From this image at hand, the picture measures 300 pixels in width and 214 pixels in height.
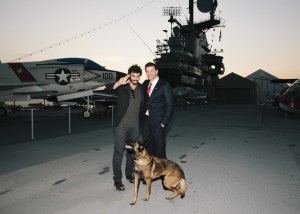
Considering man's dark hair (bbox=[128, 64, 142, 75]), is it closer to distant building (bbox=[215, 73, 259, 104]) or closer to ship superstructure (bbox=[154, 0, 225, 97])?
ship superstructure (bbox=[154, 0, 225, 97])

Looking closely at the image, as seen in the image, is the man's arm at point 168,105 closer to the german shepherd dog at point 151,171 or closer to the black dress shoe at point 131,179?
the german shepherd dog at point 151,171

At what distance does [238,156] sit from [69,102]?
1339 cm

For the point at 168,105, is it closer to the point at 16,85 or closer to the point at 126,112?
the point at 126,112

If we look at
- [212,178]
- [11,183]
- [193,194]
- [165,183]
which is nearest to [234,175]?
[212,178]

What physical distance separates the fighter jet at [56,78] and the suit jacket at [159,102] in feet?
41.1

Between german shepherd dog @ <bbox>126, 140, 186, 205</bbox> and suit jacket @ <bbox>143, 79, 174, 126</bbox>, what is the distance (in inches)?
39.5

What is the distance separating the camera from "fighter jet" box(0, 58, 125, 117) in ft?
54.1

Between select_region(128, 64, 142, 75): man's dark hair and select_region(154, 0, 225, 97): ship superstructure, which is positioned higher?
select_region(154, 0, 225, 97): ship superstructure

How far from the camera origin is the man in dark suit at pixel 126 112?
13.9ft

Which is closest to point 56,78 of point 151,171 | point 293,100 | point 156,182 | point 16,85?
point 16,85

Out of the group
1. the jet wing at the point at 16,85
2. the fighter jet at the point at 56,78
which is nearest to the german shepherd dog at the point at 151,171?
the fighter jet at the point at 56,78

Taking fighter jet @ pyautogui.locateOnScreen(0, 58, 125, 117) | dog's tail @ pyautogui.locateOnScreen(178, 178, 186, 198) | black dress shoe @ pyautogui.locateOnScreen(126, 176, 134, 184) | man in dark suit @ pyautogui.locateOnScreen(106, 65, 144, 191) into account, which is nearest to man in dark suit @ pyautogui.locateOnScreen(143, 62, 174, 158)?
man in dark suit @ pyautogui.locateOnScreen(106, 65, 144, 191)

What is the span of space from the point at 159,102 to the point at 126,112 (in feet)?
2.15

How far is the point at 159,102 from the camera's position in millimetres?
4637
